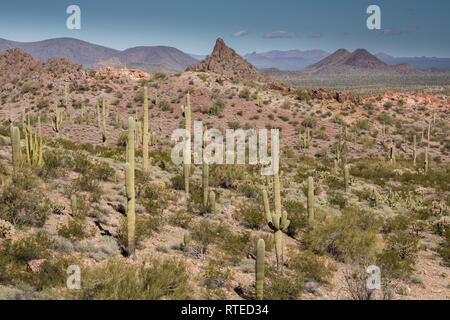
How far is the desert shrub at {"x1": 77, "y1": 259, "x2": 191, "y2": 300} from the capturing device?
5250 mm

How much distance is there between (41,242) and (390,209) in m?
12.4

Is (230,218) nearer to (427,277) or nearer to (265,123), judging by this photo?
(427,277)

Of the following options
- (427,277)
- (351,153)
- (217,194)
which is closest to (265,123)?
(351,153)

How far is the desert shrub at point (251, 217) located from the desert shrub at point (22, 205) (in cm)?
555

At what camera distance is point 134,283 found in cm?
554

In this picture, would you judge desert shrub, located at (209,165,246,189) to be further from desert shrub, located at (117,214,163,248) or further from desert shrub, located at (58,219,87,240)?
desert shrub, located at (58,219,87,240)

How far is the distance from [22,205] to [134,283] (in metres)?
4.21

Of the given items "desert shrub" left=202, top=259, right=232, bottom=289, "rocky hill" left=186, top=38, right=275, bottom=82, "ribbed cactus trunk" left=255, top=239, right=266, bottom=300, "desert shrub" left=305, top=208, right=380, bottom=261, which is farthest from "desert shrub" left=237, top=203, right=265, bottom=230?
"rocky hill" left=186, top=38, right=275, bottom=82

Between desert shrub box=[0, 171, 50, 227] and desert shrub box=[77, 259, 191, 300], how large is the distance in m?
2.85

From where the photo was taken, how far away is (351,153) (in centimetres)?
2778

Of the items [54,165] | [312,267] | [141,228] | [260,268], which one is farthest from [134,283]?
[54,165]

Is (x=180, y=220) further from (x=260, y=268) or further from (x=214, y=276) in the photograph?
(x=260, y=268)

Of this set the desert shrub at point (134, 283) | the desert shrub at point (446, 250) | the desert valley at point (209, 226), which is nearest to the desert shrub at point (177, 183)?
the desert valley at point (209, 226)
